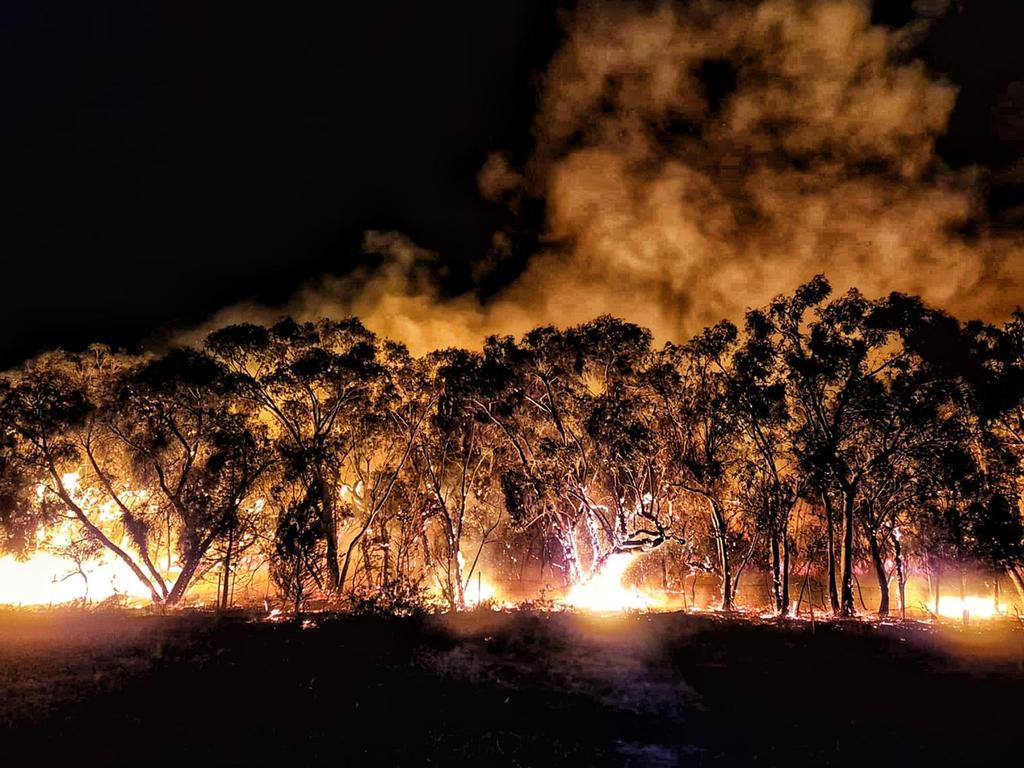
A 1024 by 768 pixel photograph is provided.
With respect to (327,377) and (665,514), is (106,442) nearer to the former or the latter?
(327,377)

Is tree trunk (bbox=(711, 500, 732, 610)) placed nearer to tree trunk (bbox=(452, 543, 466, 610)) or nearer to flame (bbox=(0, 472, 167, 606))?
tree trunk (bbox=(452, 543, 466, 610))

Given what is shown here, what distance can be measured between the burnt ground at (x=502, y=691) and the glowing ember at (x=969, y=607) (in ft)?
21.6

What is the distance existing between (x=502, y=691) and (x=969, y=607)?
85.7 feet

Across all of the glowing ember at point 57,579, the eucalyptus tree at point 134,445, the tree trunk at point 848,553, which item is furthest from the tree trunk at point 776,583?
the glowing ember at point 57,579

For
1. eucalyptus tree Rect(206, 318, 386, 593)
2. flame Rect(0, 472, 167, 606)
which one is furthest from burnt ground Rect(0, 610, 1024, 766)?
eucalyptus tree Rect(206, 318, 386, 593)

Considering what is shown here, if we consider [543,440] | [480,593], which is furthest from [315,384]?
[480,593]

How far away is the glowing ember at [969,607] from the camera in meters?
28.9

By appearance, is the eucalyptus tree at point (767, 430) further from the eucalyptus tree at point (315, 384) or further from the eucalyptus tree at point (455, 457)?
the eucalyptus tree at point (315, 384)

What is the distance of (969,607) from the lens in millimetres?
30531

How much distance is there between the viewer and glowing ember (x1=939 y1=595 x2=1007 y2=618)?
94.9 ft

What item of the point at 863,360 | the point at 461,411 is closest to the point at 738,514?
the point at 863,360

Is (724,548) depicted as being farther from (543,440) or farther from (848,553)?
(543,440)

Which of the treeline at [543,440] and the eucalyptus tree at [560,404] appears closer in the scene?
the treeline at [543,440]

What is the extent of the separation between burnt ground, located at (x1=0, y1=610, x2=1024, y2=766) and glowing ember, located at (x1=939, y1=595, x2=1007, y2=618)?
6579 millimetres
